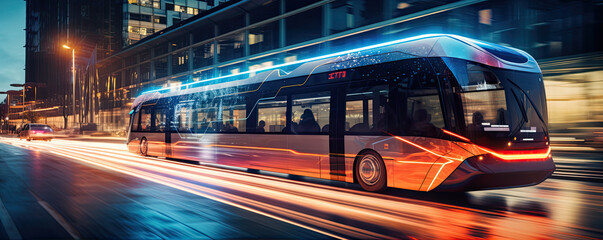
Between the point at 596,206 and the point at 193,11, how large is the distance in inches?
2741

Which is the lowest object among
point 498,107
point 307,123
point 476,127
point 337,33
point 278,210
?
point 278,210

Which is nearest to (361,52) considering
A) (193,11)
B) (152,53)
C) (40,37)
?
(152,53)

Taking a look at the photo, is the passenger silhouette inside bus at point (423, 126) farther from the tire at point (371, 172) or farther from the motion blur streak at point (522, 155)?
the tire at point (371, 172)

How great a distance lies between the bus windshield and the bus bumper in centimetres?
26

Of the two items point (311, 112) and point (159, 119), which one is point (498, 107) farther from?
point (159, 119)

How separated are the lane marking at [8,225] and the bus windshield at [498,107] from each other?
587 centimetres

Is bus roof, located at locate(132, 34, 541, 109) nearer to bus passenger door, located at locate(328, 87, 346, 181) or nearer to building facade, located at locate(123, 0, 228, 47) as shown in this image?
bus passenger door, located at locate(328, 87, 346, 181)

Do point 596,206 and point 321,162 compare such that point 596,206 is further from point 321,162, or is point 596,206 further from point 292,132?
point 292,132

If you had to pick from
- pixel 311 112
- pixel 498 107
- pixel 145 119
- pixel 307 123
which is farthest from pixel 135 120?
pixel 498 107

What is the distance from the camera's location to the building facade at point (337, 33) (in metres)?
14.4

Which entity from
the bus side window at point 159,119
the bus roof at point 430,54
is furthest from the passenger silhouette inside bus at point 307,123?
the bus side window at point 159,119

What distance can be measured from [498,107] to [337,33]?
16861mm

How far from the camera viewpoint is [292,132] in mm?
10594

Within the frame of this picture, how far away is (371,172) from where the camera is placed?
8.70 m
